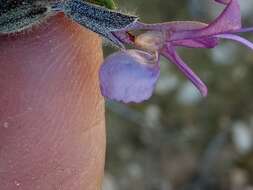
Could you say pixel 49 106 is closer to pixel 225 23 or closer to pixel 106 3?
pixel 106 3

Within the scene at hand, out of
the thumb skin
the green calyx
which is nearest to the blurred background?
the thumb skin

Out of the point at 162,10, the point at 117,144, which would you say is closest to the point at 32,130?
the point at 117,144

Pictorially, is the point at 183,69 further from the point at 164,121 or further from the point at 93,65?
the point at 164,121

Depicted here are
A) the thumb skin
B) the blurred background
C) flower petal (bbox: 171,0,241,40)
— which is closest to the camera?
flower petal (bbox: 171,0,241,40)

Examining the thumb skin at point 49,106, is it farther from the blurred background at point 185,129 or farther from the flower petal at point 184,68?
the blurred background at point 185,129

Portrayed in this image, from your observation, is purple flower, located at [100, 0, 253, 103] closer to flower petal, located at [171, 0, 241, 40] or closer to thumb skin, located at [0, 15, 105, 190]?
flower petal, located at [171, 0, 241, 40]

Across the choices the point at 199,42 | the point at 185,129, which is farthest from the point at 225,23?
the point at 185,129

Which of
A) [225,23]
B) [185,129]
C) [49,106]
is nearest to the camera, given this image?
[225,23]
